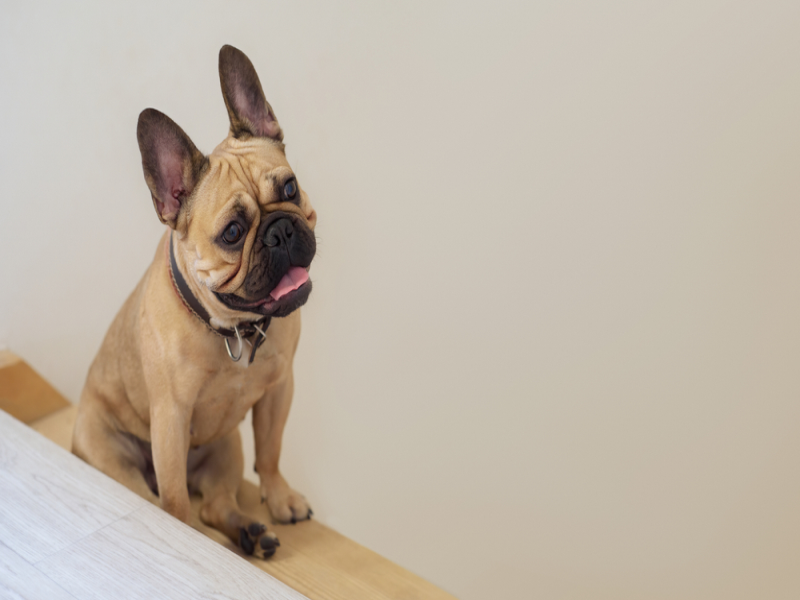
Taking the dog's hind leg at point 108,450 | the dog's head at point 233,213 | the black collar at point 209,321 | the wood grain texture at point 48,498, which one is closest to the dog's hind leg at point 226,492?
the dog's hind leg at point 108,450

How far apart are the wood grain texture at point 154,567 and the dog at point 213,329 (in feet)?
0.40

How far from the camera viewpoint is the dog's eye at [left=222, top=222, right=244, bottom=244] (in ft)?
3.54

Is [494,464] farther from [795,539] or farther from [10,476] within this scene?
[10,476]

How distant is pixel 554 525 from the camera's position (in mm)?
1975

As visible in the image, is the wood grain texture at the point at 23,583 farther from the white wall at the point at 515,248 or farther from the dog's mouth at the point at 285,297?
the white wall at the point at 515,248

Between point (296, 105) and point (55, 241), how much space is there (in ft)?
3.62

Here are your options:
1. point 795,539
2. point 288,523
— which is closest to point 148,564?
point 288,523

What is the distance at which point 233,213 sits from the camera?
1.07m

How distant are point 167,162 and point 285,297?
0.28 meters

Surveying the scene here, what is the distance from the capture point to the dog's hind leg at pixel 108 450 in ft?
4.64

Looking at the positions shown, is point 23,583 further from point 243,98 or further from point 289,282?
point 243,98

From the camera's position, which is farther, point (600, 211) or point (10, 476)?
point (600, 211)

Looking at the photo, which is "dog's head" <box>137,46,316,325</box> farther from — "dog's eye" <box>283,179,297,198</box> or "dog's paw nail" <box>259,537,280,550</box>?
"dog's paw nail" <box>259,537,280,550</box>

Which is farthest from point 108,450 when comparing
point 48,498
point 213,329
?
point 213,329
